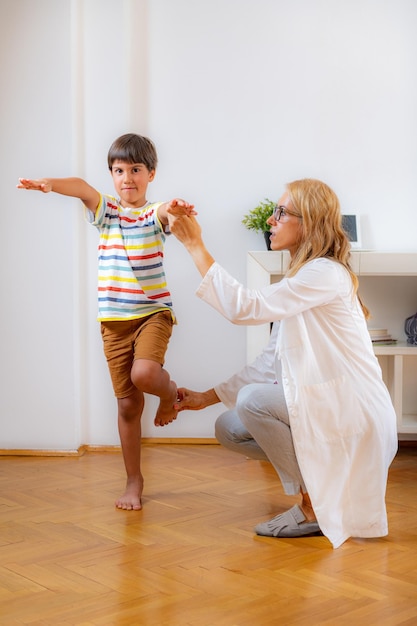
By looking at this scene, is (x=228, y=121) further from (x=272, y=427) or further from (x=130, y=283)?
(x=272, y=427)

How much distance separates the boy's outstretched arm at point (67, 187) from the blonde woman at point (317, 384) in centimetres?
50

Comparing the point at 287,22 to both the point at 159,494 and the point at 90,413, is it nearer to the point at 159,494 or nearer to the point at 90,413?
the point at 90,413

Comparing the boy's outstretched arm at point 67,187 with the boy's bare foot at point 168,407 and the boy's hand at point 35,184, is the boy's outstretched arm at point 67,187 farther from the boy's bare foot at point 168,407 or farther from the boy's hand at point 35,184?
the boy's bare foot at point 168,407

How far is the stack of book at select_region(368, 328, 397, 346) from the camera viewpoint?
396cm

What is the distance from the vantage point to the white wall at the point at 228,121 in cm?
399

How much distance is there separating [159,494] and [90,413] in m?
1.07

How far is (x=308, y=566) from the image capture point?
2.23 meters

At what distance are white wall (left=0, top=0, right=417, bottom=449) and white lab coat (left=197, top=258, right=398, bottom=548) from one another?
1.67 m

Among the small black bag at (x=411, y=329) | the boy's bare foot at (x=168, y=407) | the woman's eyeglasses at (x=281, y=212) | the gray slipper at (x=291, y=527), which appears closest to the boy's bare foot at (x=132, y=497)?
the boy's bare foot at (x=168, y=407)

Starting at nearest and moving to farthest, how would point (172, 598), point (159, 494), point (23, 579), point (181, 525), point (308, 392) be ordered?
point (172, 598) → point (23, 579) → point (308, 392) → point (181, 525) → point (159, 494)

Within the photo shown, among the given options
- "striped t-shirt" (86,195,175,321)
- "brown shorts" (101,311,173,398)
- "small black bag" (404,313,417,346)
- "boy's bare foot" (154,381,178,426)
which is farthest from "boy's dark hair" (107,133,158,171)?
"small black bag" (404,313,417,346)

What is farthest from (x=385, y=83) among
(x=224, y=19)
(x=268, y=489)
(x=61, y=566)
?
(x=61, y=566)

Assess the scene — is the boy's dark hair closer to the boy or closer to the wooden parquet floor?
the boy

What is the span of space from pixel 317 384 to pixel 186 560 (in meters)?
0.61
